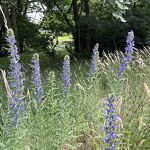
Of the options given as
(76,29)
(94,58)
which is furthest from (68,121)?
(76,29)

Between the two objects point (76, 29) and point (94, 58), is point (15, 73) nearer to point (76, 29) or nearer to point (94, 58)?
point (94, 58)

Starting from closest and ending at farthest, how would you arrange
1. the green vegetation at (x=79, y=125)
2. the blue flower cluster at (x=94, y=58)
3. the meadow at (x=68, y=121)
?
the meadow at (x=68, y=121) → the green vegetation at (x=79, y=125) → the blue flower cluster at (x=94, y=58)

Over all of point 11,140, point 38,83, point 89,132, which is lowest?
point 89,132

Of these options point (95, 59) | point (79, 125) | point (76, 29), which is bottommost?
point (79, 125)

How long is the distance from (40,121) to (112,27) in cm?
1235

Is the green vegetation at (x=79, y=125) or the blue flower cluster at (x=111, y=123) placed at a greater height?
the blue flower cluster at (x=111, y=123)

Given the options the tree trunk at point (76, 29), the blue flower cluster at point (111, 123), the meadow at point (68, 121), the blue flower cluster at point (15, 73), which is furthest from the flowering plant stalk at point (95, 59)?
the tree trunk at point (76, 29)

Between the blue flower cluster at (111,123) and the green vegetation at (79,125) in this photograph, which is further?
the green vegetation at (79,125)

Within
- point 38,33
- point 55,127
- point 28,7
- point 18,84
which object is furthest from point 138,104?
point 28,7

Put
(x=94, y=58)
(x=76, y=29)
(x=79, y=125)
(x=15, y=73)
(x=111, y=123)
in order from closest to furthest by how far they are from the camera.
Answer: (x=111, y=123) < (x=15, y=73) < (x=79, y=125) < (x=94, y=58) < (x=76, y=29)

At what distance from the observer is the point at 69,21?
19.9m

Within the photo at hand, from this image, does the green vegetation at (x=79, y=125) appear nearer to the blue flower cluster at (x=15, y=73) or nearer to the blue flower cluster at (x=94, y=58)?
the blue flower cluster at (x=15, y=73)

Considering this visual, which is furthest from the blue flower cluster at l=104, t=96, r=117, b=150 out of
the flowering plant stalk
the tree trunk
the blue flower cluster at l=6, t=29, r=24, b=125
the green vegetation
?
the tree trunk

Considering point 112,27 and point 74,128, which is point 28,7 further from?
point 74,128
